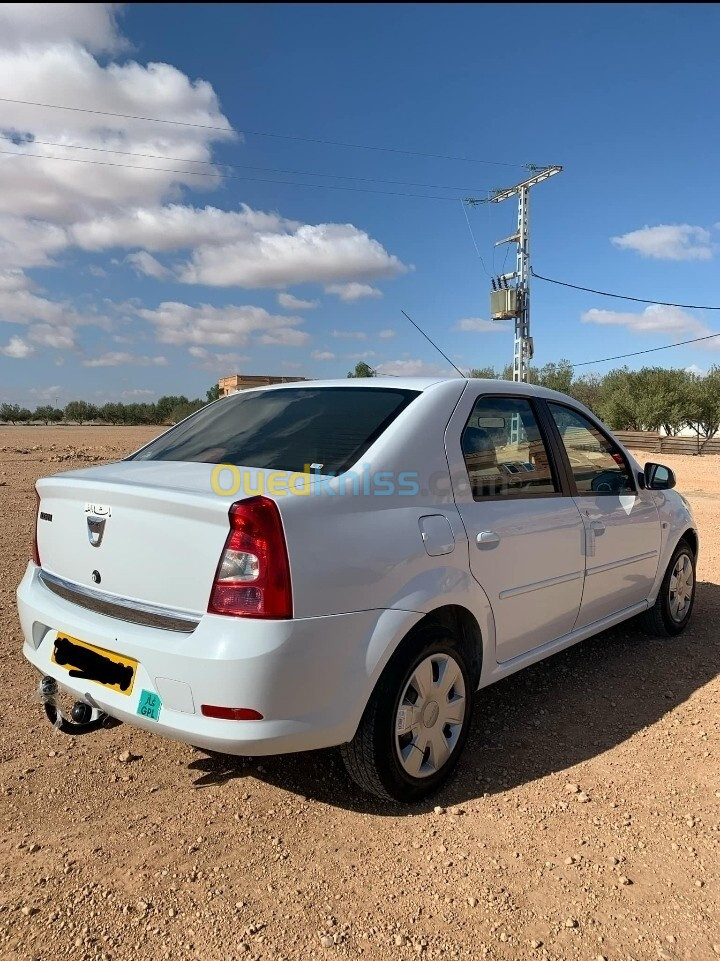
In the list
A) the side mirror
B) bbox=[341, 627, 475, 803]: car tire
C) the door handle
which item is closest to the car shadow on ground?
bbox=[341, 627, 475, 803]: car tire

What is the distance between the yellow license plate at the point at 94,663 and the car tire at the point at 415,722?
84 centimetres

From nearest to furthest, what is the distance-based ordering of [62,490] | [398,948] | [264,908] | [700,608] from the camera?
[398,948], [264,908], [62,490], [700,608]

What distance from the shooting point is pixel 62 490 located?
103 inches

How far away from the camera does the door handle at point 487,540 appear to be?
2.75 m

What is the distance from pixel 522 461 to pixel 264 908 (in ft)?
7.02

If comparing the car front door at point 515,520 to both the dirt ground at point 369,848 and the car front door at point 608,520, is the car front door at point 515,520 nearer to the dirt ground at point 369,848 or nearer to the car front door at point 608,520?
the car front door at point 608,520

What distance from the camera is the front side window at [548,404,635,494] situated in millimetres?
3570

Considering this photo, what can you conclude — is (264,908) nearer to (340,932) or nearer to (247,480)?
(340,932)

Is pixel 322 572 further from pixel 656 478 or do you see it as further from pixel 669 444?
pixel 669 444

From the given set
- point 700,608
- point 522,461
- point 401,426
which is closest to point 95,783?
point 401,426

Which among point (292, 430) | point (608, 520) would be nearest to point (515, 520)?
point (608, 520)

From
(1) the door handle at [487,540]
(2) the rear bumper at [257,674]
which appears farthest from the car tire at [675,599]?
(2) the rear bumper at [257,674]

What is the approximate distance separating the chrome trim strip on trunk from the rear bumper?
3cm

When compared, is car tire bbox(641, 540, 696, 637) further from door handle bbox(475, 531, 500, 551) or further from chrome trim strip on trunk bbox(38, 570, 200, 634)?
chrome trim strip on trunk bbox(38, 570, 200, 634)
